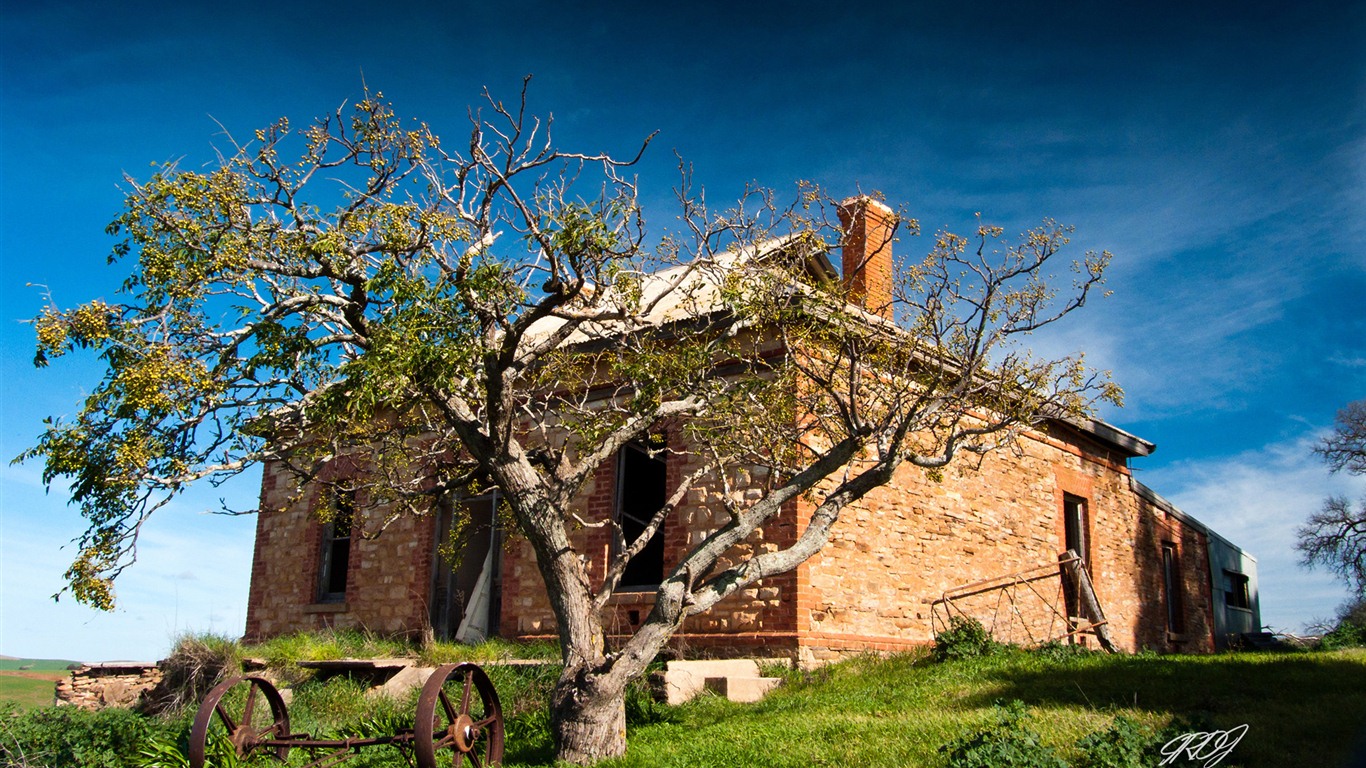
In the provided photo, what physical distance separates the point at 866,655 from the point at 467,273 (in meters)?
6.37

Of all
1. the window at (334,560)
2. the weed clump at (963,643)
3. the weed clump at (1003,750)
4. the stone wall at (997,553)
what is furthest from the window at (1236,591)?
the window at (334,560)

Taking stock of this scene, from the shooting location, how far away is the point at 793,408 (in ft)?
36.7

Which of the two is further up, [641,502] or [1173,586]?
[641,502]

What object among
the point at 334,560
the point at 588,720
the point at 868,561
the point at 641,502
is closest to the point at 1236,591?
the point at 868,561

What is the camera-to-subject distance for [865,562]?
40.2 ft

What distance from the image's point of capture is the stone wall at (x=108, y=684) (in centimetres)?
1530

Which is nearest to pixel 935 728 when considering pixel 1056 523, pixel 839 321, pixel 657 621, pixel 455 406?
pixel 657 621

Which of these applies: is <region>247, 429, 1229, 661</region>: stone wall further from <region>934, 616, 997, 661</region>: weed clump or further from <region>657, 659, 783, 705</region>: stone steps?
<region>934, 616, 997, 661</region>: weed clump

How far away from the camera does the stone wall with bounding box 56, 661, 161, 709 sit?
1530cm

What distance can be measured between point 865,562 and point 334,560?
9456mm

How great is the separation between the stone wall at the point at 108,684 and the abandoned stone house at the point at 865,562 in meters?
2.10

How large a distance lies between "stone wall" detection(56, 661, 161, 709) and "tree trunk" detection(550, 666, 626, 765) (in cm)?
986

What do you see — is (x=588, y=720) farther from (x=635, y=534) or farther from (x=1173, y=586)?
(x=1173, y=586)

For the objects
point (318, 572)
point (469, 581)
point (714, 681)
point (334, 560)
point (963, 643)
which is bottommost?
point (714, 681)
